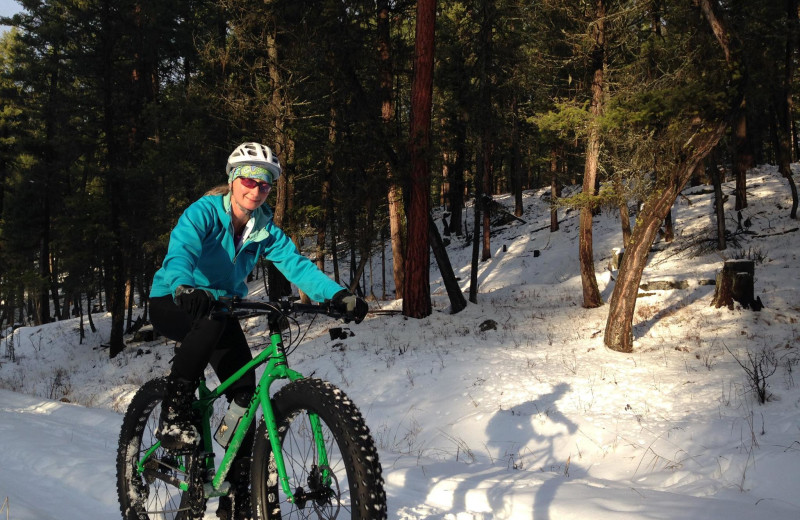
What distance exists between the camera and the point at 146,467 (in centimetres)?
356

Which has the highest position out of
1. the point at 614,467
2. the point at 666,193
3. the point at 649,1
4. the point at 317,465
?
the point at 649,1

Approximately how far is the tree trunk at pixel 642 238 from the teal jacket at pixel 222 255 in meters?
8.61

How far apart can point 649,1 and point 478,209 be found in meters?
10.0

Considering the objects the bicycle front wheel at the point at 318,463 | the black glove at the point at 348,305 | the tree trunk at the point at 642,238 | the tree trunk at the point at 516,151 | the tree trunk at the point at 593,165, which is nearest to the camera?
the bicycle front wheel at the point at 318,463

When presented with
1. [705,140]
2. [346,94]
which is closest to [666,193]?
[705,140]

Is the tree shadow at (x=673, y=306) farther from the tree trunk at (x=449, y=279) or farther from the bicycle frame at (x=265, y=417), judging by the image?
the bicycle frame at (x=265, y=417)

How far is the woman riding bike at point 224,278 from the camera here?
9.87 feet

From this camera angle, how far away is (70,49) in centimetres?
2253

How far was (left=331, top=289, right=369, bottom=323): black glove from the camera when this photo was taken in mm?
2836

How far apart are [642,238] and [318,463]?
9.27 metres

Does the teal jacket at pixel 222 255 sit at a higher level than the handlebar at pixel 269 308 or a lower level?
higher

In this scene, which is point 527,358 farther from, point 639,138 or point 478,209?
point 478,209

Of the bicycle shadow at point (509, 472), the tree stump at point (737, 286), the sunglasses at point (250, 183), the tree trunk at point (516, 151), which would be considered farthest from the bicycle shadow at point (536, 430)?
the tree trunk at point (516, 151)

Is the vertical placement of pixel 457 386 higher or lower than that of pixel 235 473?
lower
